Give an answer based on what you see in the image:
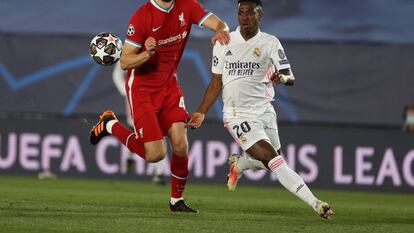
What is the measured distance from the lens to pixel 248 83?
35.7ft

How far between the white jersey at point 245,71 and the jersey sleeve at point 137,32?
0.77 meters

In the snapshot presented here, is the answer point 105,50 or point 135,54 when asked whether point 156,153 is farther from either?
point 105,50

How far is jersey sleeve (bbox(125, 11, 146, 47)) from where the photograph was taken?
1055 centimetres

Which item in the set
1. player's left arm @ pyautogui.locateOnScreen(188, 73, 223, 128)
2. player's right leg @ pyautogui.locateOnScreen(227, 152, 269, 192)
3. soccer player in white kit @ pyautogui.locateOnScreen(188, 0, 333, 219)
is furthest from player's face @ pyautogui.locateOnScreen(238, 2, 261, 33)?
player's right leg @ pyautogui.locateOnScreen(227, 152, 269, 192)

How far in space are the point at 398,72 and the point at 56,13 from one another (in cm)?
576

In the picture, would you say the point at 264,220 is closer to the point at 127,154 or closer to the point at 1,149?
the point at 127,154

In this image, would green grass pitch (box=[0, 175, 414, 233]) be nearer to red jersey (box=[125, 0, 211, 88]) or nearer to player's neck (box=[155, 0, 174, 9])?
red jersey (box=[125, 0, 211, 88])

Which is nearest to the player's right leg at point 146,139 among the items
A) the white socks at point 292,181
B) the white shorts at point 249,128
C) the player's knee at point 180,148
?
the player's knee at point 180,148

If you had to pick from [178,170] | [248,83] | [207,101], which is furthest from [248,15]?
[178,170]

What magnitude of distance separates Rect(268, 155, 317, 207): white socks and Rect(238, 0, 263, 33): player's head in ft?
4.43

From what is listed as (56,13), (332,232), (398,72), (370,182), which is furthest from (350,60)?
(332,232)

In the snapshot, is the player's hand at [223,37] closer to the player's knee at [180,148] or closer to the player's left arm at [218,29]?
the player's left arm at [218,29]

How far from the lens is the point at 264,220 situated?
10352mm

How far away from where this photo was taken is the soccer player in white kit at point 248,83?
10.5 metres
